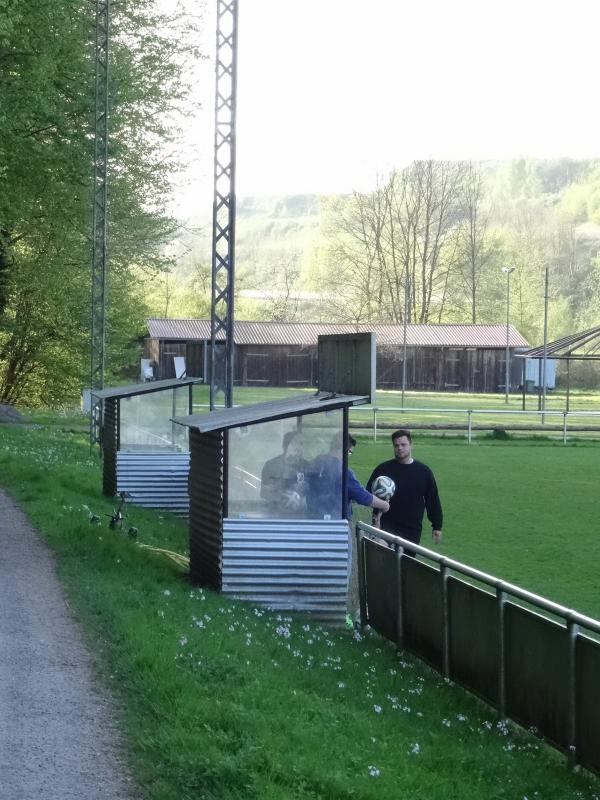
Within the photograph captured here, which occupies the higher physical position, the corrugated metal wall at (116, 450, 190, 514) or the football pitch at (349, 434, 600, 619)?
the corrugated metal wall at (116, 450, 190, 514)

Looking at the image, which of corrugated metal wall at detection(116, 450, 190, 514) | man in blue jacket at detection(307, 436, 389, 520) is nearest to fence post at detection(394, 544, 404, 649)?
man in blue jacket at detection(307, 436, 389, 520)

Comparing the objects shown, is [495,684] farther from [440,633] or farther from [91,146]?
[91,146]

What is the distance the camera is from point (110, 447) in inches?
782

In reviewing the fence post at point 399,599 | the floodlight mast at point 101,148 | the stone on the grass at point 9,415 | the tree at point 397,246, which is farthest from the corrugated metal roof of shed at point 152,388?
the tree at point 397,246

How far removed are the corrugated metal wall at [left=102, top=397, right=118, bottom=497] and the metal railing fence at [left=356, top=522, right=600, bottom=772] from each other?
27.1 feet

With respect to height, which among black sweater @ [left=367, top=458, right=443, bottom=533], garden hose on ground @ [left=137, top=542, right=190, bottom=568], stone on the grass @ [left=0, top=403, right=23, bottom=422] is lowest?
garden hose on ground @ [left=137, top=542, right=190, bottom=568]

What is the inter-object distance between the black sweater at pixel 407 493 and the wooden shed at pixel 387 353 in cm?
6535

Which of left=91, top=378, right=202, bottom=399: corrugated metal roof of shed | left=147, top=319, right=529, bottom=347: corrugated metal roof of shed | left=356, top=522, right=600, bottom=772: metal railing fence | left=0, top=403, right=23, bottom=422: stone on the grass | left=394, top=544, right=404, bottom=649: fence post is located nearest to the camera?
left=356, top=522, right=600, bottom=772: metal railing fence

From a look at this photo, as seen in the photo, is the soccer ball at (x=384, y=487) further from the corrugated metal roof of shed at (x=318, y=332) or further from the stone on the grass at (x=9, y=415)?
the corrugated metal roof of shed at (x=318, y=332)

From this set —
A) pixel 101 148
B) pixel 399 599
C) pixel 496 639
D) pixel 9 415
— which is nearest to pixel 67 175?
pixel 101 148

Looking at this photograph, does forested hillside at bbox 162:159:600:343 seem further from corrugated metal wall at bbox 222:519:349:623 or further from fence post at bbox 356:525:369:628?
corrugated metal wall at bbox 222:519:349:623

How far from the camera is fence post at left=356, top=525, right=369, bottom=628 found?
39.7 ft

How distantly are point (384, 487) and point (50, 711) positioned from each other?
5.45m

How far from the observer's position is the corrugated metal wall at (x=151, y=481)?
1931cm
